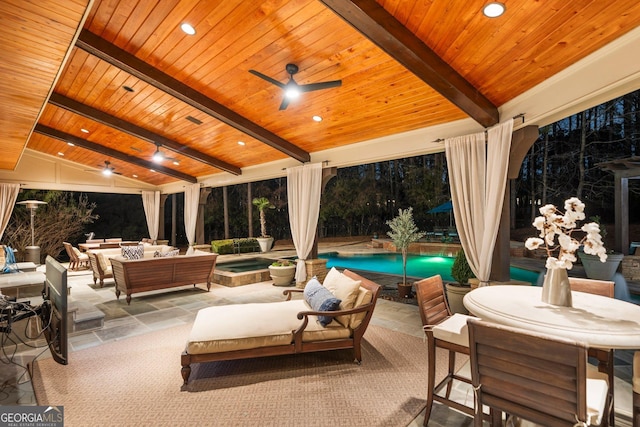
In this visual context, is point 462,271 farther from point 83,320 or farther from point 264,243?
point 264,243

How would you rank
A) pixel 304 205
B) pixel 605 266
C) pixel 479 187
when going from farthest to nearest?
pixel 605 266 < pixel 304 205 < pixel 479 187

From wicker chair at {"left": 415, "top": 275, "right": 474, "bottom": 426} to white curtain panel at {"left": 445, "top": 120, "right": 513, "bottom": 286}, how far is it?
1.36 m

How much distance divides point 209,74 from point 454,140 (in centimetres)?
311

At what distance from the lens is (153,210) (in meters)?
11.0

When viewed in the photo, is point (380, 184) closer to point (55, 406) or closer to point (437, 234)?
point (437, 234)

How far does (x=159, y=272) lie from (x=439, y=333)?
191 inches

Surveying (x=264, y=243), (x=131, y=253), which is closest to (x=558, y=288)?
(x=131, y=253)

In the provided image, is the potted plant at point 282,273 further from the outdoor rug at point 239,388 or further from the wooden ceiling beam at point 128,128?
the outdoor rug at point 239,388

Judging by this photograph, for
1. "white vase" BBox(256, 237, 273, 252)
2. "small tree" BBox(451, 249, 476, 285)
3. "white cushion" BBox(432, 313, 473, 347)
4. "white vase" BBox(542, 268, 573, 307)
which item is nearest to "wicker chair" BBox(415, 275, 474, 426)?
"white cushion" BBox(432, 313, 473, 347)

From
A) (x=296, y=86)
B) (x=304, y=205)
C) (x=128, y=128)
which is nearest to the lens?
(x=296, y=86)

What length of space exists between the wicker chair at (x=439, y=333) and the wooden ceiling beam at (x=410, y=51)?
1855 millimetres

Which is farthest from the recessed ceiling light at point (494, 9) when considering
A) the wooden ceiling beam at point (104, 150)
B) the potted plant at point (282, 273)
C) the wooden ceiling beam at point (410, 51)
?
the wooden ceiling beam at point (104, 150)

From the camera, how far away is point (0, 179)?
7.87 m

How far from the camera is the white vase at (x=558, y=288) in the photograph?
79.1 inches
